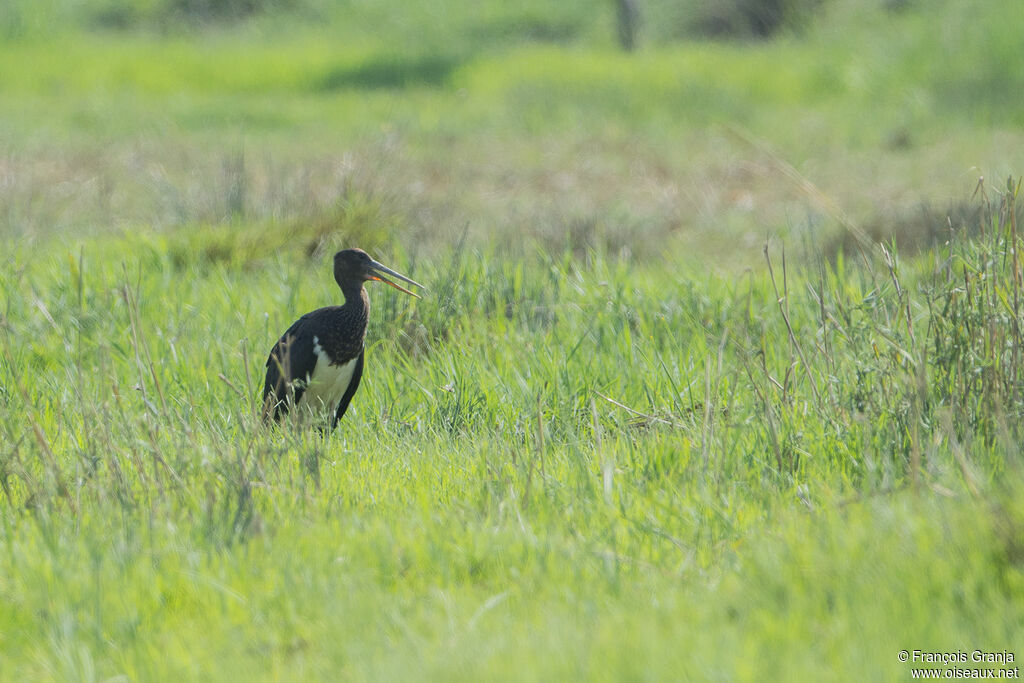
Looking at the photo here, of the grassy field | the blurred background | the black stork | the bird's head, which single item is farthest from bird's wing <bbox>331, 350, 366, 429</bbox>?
the blurred background

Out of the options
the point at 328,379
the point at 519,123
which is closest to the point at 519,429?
the point at 328,379

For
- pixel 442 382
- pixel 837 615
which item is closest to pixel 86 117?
pixel 442 382

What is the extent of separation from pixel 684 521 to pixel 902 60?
41.7 feet

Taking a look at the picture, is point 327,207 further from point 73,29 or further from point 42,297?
point 73,29

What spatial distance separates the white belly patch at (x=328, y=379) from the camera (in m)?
4.41

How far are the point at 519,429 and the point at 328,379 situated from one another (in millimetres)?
989

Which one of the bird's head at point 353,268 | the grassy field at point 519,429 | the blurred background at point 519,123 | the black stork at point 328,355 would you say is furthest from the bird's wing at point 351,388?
the blurred background at point 519,123

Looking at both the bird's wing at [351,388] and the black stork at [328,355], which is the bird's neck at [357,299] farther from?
A: the bird's wing at [351,388]

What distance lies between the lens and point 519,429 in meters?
3.78

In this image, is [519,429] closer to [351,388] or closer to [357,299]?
[351,388]

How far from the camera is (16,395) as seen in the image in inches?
166

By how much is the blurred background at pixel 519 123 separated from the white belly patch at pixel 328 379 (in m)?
1.56

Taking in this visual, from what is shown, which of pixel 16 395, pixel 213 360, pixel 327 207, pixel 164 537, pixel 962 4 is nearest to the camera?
pixel 164 537

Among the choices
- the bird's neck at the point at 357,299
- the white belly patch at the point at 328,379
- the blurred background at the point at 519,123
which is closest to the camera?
the white belly patch at the point at 328,379
